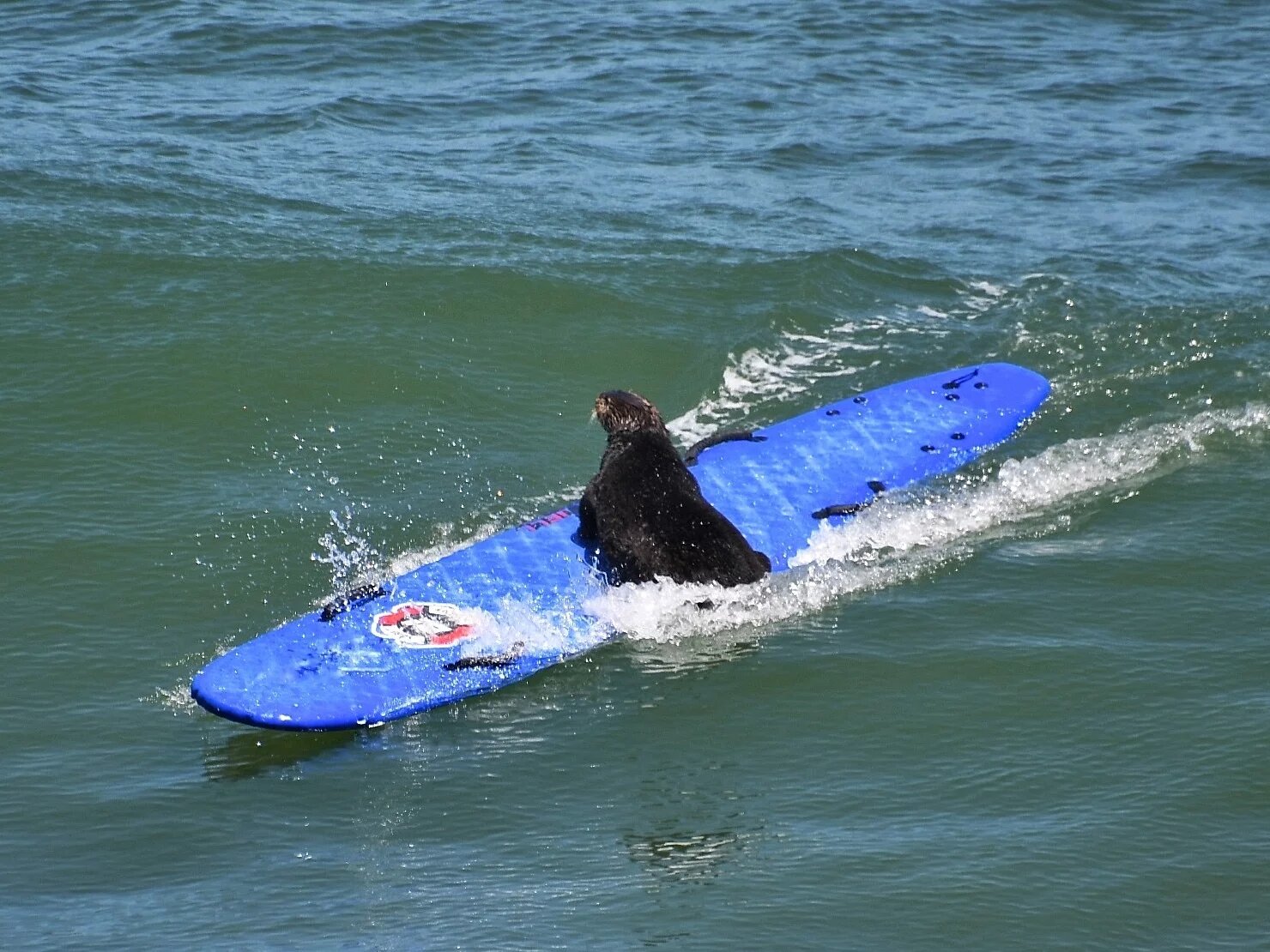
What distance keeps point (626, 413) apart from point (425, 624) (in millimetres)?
1747

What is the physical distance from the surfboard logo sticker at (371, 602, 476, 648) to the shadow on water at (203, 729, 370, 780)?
2.07 feet

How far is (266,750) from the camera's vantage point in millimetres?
8180

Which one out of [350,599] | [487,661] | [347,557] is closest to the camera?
[487,661]

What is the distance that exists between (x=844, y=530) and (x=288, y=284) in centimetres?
600

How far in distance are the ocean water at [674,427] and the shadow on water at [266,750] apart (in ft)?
0.10

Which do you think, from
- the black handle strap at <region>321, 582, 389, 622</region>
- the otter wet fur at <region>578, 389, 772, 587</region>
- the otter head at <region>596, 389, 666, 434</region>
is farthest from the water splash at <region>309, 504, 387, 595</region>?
the otter head at <region>596, 389, 666, 434</region>

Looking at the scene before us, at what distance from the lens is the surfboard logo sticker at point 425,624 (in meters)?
8.77

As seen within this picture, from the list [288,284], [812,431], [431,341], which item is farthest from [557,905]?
[288,284]

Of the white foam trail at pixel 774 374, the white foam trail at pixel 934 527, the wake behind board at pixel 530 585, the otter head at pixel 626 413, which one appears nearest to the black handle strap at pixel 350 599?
the wake behind board at pixel 530 585

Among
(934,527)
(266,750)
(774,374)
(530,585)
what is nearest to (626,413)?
(530,585)

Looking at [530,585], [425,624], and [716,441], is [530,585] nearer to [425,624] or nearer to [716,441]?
[425,624]

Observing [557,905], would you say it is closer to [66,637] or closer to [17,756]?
[17,756]

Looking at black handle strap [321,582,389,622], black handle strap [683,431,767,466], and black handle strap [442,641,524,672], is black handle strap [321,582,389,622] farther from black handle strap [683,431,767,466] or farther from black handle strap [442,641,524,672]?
black handle strap [683,431,767,466]

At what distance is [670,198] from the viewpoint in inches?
634
